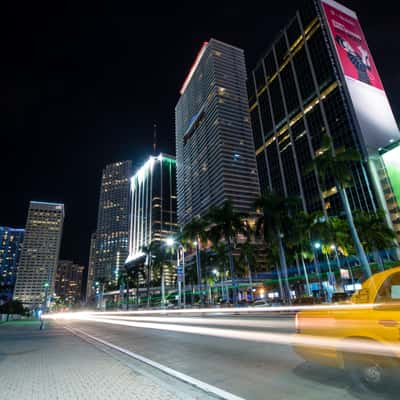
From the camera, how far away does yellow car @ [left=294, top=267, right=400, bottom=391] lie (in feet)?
13.0

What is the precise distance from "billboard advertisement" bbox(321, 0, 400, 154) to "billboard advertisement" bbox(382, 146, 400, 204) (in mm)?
5236

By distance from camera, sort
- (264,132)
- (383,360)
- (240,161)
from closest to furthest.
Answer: (383,360) → (264,132) → (240,161)

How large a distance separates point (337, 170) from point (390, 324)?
33523mm

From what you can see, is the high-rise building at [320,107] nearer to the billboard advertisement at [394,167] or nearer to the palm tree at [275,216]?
the billboard advertisement at [394,167]

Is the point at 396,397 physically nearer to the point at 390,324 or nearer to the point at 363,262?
the point at 390,324

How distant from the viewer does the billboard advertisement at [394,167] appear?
6628 cm

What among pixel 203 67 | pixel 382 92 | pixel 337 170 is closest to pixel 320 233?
pixel 337 170

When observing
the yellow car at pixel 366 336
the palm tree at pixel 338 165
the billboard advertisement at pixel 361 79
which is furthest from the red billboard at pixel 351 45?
the yellow car at pixel 366 336

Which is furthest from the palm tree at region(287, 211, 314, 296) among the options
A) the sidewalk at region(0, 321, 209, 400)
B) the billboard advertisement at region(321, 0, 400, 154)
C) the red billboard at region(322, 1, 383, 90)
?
the red billboard at region(322, 1, 383, 90)

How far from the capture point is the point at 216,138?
449 ft

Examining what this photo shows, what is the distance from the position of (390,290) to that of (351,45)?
4564 inches

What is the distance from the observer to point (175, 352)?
9.29 m

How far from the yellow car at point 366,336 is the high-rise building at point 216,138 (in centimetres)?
11365

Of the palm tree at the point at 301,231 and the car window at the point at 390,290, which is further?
the palm tree at the point at 301,231
